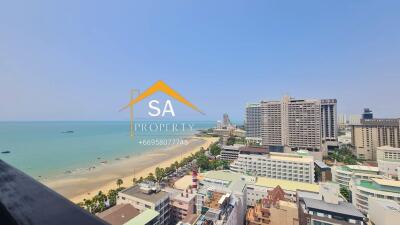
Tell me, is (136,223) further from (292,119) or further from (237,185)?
(292,119)

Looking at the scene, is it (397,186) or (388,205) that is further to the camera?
(397,186)

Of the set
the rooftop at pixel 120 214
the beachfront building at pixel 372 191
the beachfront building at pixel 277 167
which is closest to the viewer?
the rooftop at pixel 120 214

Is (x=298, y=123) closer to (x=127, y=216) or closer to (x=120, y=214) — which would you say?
(x=127, y=216)

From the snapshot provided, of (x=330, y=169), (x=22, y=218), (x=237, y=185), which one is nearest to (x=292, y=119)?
(x=330, y=169)

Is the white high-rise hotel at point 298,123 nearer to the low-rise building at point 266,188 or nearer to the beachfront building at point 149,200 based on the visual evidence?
the low-rise building at point 266,188

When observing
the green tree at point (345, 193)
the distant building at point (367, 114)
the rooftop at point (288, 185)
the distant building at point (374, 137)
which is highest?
the distant building at point (367, 114)

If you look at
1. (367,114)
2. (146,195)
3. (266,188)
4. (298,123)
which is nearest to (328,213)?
(266,188)

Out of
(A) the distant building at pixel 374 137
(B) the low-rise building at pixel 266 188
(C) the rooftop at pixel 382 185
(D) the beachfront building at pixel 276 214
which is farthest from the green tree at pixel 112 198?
(A) the distant building at pixel 374 137
